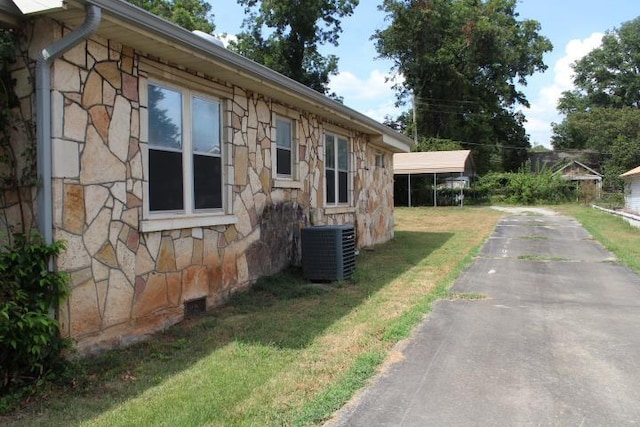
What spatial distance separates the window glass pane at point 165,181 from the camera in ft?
19.6

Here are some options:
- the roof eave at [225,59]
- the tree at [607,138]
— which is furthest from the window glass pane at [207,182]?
the tree at [607,138]

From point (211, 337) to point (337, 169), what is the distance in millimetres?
6586

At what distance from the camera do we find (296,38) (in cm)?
3928

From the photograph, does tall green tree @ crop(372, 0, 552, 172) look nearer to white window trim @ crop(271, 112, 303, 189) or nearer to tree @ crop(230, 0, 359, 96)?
tree @ crop(230, 0, 359, 96)

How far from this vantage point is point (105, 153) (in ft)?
17.2

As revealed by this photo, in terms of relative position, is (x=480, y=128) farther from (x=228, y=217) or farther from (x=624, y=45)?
(x=228, y=217)

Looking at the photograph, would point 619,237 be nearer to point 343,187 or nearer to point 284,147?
point 343,187

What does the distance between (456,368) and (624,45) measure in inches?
3290

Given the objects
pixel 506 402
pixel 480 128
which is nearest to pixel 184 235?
pixel 506 402

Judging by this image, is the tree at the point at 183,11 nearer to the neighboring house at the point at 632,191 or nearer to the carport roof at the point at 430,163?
the carport roof at the point at 430,163

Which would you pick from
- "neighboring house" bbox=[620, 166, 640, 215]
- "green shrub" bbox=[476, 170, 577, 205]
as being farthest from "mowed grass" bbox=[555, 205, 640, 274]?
"green shrub" bbox=[476, 170, 577, 205]

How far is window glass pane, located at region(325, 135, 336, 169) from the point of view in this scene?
1120 cm

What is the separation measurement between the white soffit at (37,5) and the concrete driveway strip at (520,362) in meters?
3.88

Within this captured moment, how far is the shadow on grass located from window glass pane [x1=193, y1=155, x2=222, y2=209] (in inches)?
54.4
